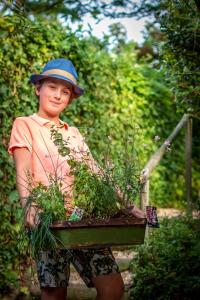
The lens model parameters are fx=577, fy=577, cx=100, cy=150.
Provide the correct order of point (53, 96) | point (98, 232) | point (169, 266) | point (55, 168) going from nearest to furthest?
point (98, 232), point (55, 168), point (53, 96), point (169, 266)

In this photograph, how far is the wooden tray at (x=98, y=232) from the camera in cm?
232

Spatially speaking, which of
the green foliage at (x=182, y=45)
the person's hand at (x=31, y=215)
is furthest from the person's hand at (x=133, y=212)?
the green foliage at (x=182, y=45)

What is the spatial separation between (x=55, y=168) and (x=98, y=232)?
429mm

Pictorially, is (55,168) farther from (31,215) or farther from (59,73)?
(59,73)

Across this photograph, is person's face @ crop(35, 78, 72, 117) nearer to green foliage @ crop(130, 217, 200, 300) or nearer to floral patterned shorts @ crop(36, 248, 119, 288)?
floral patterned shorts @ crop(36, 248, 119, 288)

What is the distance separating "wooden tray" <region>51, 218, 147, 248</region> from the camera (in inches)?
91.3

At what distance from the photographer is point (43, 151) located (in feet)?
8.73

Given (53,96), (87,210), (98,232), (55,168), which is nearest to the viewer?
(98,232)

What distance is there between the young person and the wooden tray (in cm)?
15

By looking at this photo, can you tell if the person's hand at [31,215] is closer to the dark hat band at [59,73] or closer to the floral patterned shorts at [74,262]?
the floral patterned shorts at [74,262]

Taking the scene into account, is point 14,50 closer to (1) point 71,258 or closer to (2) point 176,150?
(1) point 71,258

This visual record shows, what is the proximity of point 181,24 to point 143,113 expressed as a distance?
4.86 metres

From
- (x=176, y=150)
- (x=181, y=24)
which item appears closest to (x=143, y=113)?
(x=176, y=150)

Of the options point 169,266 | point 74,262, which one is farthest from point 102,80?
point 74,262
